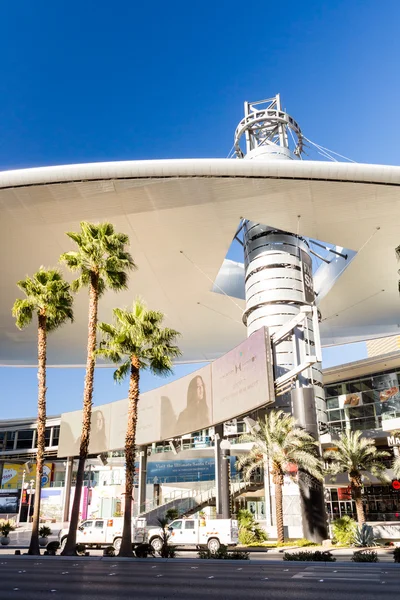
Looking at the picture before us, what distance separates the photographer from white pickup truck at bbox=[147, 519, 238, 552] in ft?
82.9

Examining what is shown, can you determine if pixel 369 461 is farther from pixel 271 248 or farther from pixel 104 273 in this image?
pixel 104 273

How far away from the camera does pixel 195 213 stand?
36.5 metres

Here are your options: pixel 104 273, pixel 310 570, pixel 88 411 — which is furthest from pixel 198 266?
pixel 310 570

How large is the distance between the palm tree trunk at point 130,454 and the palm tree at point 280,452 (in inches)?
264

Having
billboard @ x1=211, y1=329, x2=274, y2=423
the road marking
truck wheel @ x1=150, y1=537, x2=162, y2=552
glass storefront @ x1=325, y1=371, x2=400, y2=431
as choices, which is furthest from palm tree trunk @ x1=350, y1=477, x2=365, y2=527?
the road marking

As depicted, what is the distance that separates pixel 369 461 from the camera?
35312 mm

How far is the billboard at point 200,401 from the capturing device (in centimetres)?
2908

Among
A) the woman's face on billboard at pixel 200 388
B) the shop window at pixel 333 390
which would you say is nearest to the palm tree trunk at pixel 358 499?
the woman's face on billboard at pixel 200 388

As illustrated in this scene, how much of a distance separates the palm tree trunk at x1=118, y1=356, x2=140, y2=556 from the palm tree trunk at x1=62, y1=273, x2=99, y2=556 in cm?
185

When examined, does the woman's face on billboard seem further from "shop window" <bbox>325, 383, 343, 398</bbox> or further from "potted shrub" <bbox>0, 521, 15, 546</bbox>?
"shop window" <bbox>325, 383, 343, 398</bbox>

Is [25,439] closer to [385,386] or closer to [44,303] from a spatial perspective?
[385,386]

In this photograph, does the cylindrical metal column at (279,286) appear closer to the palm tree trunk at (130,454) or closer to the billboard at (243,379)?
the billboard at (243,379)

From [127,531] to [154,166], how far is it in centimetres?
1998

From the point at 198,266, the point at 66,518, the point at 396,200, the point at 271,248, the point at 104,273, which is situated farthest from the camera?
the point at 66,518
